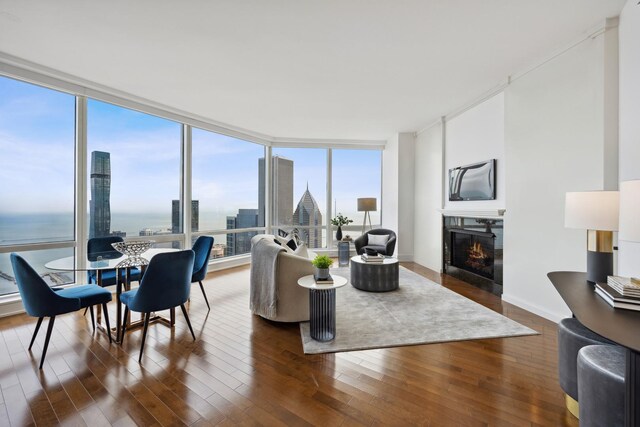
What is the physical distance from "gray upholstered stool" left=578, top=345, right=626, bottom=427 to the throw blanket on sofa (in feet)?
7.75

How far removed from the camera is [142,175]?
183 inches

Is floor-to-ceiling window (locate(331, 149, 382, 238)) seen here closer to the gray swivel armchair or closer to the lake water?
the gray swivel armchair

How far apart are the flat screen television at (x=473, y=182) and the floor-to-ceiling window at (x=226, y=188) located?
13.7 ft

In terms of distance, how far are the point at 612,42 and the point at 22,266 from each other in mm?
5384

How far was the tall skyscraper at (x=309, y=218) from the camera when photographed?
7055 mm

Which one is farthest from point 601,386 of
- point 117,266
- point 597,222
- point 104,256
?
point 104,256

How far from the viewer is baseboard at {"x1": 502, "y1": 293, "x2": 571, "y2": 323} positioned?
3.04 metres

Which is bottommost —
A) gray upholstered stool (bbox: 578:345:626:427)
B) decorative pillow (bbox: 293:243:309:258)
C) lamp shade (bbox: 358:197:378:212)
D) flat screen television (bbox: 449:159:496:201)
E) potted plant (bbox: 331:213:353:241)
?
gray upholstered stool (bbox: 578:345:626:427)

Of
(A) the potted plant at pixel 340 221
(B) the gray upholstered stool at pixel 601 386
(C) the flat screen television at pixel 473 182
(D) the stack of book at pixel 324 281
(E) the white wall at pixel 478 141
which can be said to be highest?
(E) the white wall at pixel 478 141

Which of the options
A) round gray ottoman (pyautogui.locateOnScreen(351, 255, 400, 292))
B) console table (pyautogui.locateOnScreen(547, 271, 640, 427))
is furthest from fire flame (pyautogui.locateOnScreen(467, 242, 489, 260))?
console table (pyautogui.locateOnScreen(547, 271, 640, 427))

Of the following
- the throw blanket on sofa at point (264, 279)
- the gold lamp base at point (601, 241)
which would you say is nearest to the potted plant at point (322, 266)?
the throw blanket on sofa at point (264, 279)

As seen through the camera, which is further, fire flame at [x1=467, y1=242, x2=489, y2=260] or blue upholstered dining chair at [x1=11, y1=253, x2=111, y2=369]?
fire flame at [x1=467, y1=242, x2=489, y2=260]

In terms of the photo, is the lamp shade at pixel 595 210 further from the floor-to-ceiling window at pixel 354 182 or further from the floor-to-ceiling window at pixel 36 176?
the floor-to-ceiling window at pixel 354 182

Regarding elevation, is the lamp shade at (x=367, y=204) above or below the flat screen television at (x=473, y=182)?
below
